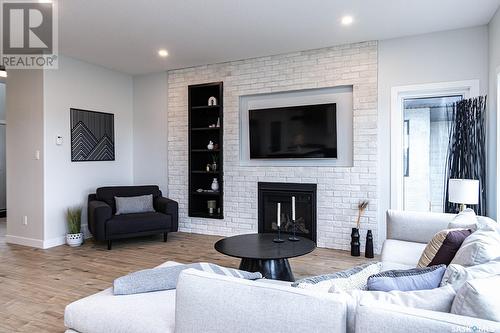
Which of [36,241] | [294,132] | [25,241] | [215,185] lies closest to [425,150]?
[294,132]

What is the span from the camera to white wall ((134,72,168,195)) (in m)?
5.79

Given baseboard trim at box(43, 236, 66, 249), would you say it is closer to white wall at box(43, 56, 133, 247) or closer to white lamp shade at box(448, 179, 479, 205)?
white wall at box(43, 56, 133, 247)

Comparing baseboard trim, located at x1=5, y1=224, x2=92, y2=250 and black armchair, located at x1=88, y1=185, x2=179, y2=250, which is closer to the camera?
black armchair, located at x1=88, y1=185, x2=179, y2=250

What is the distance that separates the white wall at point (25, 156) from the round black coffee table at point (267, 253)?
3.12m

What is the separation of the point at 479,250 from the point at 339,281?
73cm

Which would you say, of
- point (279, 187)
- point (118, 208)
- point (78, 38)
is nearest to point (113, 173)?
point (118, 208)

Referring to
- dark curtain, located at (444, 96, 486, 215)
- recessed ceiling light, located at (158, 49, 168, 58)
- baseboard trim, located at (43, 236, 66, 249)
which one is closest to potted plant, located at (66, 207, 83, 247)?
baseboard trim, located at (43, 236, 66, 249)

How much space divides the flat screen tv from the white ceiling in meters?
0.83

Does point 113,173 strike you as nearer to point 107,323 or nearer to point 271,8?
point 271,8

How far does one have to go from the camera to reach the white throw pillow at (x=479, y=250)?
1.60m

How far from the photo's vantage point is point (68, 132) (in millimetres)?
4926

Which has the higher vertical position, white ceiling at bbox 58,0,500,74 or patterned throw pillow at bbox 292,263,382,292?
white ceiling at bbox 58,0,500,74

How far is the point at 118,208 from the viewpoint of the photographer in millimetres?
4957

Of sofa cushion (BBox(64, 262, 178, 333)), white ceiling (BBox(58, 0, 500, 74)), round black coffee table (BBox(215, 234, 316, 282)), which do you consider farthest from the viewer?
white ceiling (BBox(58, 0, 500, 74))
